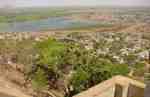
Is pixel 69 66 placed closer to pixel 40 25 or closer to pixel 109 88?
pixel 40 25

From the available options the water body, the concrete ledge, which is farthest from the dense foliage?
the concrete ledge

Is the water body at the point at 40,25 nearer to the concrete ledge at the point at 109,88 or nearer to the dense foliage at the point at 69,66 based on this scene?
the dense foliage at the point at 69,66

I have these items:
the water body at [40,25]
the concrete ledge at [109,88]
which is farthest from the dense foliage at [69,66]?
the concrete ledge at [109,88]

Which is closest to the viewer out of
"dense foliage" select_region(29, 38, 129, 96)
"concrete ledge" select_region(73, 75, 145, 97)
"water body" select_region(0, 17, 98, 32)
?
"concrete ledge" select_region(73, 75, 145, 97)

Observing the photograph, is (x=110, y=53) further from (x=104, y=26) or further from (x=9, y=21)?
(x=9, y=21)

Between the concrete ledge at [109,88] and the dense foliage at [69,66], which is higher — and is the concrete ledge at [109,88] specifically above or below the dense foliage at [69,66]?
above

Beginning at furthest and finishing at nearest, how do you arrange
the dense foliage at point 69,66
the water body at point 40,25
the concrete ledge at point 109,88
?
1. the water body at point 40,25
2. the dense foliage at point 69,66
3. the concrete ledge at point 109,88

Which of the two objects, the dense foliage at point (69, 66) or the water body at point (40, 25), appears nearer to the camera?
the dense foliage at point (69, 66)

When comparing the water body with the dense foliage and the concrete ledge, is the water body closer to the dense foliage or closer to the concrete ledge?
the dense foliage

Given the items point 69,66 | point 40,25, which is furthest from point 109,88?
point 40,25

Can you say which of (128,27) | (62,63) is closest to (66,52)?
(62,63)

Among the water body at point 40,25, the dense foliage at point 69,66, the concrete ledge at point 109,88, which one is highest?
the water body at point 40,25
